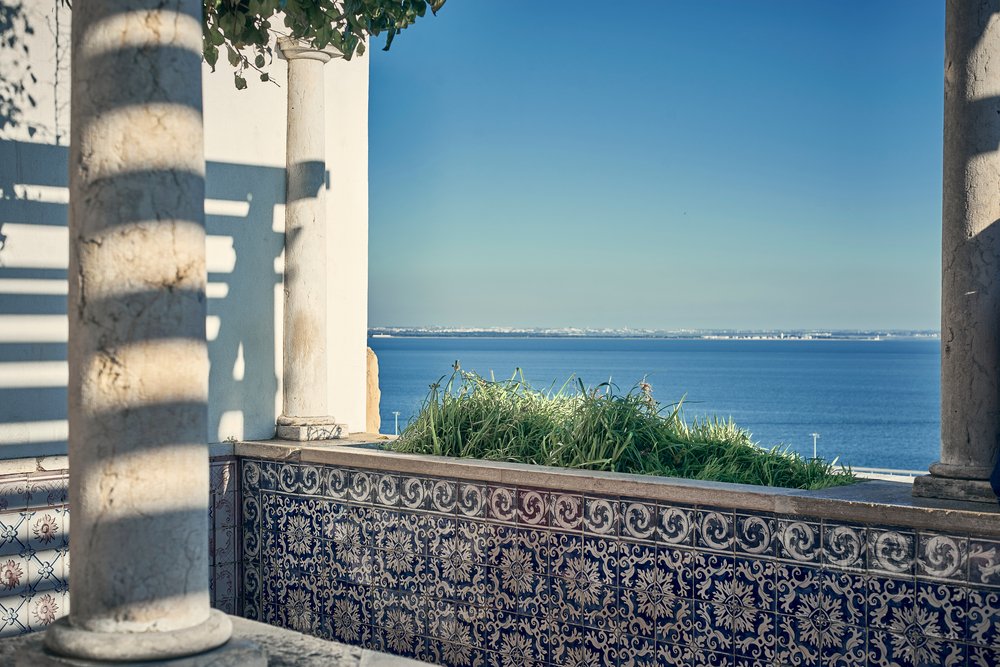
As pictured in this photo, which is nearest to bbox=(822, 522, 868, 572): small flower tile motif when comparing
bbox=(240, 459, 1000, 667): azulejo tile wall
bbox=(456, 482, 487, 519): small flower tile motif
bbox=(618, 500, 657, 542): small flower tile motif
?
bbox=(240, 459, 1000, 667): azulejo tile wall

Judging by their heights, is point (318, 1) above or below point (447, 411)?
above

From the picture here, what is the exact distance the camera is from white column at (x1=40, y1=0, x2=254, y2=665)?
85.7 inches

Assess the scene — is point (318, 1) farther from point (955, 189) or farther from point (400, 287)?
point (400, 287)

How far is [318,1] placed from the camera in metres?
4.81

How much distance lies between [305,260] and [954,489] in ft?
11.5

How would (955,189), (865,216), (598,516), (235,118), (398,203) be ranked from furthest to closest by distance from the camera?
1. (865,216)
2. (398,203)
3. (235,118)
4. (598,516)
5. (955,189)

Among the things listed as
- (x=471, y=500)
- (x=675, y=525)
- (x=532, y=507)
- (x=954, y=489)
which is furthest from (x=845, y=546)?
(x=471, y=500)

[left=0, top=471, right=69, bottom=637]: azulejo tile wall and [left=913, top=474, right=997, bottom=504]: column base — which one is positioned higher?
[left=913, top=474, right=997, bottom=504]: column base

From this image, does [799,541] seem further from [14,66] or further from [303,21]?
[14,66]

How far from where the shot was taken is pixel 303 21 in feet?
16.4

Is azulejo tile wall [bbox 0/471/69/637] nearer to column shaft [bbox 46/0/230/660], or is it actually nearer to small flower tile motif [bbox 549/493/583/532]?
small flower tile motif [bbox 549/493/583/532]

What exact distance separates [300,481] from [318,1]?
239 cm

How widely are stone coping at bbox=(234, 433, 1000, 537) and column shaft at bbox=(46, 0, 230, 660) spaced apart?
7.62 ft

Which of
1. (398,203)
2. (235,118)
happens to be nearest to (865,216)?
(398,203)
